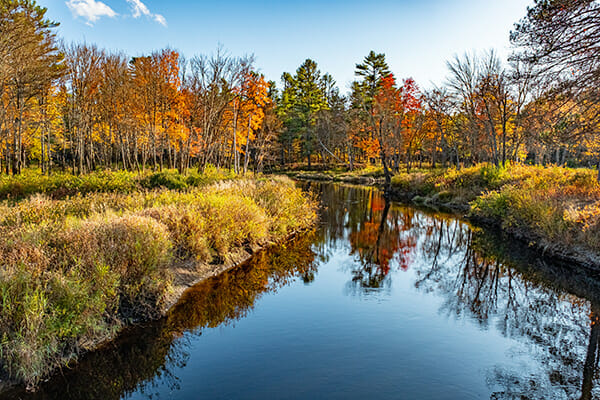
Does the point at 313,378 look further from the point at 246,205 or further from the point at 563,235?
the point at 563,235

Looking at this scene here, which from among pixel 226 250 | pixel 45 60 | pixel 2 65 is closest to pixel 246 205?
pixel 226 250

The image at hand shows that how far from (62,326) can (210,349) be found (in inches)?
88.8

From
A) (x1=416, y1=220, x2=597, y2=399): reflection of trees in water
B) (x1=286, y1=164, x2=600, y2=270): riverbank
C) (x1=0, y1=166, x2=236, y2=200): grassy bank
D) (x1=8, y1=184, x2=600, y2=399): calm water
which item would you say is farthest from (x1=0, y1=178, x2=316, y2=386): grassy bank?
(x1=286, y1=164, x2=600, y2=270): riverbank

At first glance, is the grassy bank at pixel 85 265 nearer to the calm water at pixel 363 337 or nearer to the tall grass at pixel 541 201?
the calm water at pixel 363 337

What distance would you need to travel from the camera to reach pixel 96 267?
19.0 ft

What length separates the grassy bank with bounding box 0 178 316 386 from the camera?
458 centimetres

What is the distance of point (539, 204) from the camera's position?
12422mm

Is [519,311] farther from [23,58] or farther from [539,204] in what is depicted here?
[23,58]

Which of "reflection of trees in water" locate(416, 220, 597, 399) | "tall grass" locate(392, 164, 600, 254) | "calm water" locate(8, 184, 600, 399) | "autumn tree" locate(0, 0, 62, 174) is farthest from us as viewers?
"autumn tree" locate(0, 0, 62, 174)

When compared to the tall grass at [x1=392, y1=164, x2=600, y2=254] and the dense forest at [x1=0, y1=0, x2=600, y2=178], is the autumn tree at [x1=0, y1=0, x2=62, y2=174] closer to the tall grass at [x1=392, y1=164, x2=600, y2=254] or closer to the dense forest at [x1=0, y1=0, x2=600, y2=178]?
the dense forest at [x1=0, y1=0, x2=600, y2=178]

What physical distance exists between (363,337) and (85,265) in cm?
506

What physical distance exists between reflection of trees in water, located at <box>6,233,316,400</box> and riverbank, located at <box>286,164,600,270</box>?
8550 mm

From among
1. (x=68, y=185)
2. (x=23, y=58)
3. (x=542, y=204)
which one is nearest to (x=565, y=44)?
(x=542, y=204)

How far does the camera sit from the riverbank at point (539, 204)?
413 inches
